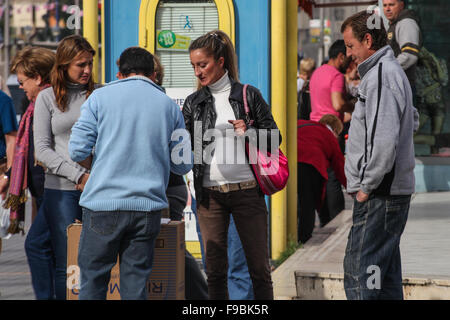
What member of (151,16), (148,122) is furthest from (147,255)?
(151,16)

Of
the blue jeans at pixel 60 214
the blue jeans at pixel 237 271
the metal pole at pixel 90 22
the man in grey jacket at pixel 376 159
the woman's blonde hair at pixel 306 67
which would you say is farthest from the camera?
the woman's blonde hair at pixel 306 67

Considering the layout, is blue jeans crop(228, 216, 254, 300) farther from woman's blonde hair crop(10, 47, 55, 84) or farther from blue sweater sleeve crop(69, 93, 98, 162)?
woman's blonde hair crop(10, 47, 55, 84)

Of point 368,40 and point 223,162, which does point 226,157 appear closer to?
point 223,162

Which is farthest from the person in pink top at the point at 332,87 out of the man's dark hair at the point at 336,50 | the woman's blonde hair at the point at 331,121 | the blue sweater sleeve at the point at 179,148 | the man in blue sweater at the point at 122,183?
the man in blue sweater at the point at 122,183

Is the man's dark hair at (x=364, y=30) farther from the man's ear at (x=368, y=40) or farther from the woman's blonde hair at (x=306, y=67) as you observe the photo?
the woman's blonde hair at (x=306, y=67)

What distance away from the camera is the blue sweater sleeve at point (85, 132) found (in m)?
3.94

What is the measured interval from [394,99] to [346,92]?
528 cm

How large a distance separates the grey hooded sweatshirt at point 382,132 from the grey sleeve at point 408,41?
4778mm

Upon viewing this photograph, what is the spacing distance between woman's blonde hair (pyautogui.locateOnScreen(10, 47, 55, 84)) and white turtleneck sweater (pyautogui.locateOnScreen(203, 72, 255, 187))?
4.61ft

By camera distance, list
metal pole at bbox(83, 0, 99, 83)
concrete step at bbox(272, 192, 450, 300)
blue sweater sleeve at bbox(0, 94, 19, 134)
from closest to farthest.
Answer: concrete step at bbox(272, 192, 450, 300) → blue sweater sleeve at bbox(0, 94, 19, 134) → metal pole at bbox(83, 0, 99, 83)

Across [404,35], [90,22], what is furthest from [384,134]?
[404,35]

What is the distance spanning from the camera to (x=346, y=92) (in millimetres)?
9227

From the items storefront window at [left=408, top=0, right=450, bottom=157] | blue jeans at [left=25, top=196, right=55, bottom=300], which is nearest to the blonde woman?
blue jeans at [left=25, top=196, right=55, bottom=300]

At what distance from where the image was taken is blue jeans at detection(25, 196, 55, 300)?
5102mm
